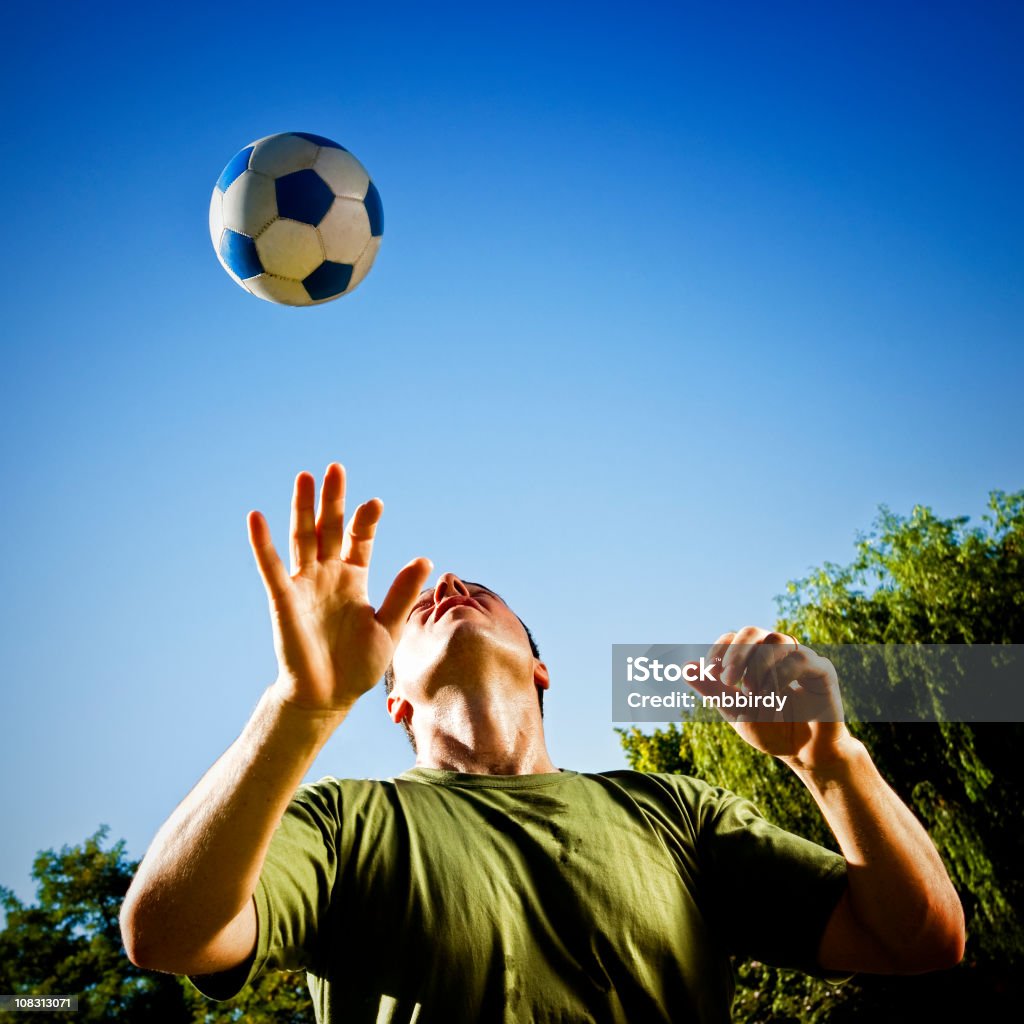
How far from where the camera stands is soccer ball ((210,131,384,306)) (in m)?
4.70

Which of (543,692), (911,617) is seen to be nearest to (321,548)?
(543,692)

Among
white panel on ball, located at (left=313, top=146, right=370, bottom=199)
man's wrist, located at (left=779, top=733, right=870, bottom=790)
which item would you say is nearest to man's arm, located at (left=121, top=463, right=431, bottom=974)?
man's wrist, located at (left=779, top=733, right=870, bottom=790)

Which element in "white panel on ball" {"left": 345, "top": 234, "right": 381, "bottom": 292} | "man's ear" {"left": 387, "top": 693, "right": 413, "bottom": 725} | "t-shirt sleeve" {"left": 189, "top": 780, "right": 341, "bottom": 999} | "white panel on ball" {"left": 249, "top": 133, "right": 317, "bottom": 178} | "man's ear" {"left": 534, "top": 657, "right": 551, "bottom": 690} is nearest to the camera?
"t-shirt sleeve" {"left": 189, "top": 780, "right": 341, "bottom": 999}

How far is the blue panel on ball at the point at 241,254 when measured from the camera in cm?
471

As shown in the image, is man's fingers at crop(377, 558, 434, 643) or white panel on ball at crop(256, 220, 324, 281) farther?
white panel on ball at crop(256, 220, 324, 281)

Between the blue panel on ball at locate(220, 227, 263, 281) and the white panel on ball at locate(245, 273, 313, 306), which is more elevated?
the blue panel on ball at locate(220, 227, 263, 281)

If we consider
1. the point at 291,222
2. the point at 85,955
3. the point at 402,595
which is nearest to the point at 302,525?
the point at 402,595

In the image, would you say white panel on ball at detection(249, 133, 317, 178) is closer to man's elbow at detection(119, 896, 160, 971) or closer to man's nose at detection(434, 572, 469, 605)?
man's nose at detection(434, 572, 469, 605)

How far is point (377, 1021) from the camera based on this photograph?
86.4 inches

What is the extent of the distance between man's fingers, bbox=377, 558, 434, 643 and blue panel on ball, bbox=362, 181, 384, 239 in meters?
3.33

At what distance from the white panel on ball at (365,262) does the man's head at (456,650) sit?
2133 mm

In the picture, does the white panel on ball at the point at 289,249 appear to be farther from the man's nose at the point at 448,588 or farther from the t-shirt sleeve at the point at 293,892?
the t-shirt sleeve at the point at 293,892

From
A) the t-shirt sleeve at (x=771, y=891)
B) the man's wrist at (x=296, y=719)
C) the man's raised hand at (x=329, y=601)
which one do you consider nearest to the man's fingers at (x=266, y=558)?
the man's raised hand at (x=329, y=601)

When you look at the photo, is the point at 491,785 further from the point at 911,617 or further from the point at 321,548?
the point at 911,617
